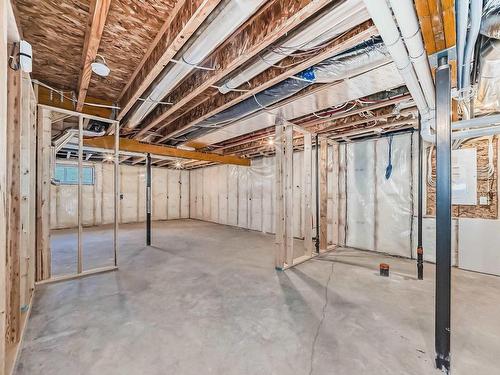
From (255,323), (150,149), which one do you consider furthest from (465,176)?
(150,149)

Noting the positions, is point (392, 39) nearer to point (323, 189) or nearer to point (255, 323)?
point (255, 323)

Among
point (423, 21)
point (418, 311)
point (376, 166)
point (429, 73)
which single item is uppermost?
point (423, 21)

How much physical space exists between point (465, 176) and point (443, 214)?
2.82 meters

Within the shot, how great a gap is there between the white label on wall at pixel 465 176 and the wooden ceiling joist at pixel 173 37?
4137 mm

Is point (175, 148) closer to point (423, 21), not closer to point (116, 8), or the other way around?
point (116, 8)

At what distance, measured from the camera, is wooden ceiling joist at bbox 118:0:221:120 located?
143 cm

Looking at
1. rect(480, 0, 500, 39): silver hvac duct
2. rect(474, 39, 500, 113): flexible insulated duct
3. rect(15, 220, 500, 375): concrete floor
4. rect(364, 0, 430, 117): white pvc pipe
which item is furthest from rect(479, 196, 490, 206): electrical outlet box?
rect(480, 0, 500, 39): silver hvac duct

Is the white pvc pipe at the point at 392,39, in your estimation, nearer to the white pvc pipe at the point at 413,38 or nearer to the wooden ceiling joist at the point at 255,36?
the white pvc pipe at the point at 413,38

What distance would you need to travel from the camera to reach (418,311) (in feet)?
7.59

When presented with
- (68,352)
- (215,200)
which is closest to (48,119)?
(68,352)

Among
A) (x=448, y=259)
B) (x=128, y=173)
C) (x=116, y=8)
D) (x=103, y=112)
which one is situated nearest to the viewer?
(x=448, y=259)

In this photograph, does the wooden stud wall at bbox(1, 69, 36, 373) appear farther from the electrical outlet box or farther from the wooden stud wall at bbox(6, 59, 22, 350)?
the electrical outlet box

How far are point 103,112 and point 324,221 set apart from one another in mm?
4200

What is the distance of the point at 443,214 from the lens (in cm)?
157
